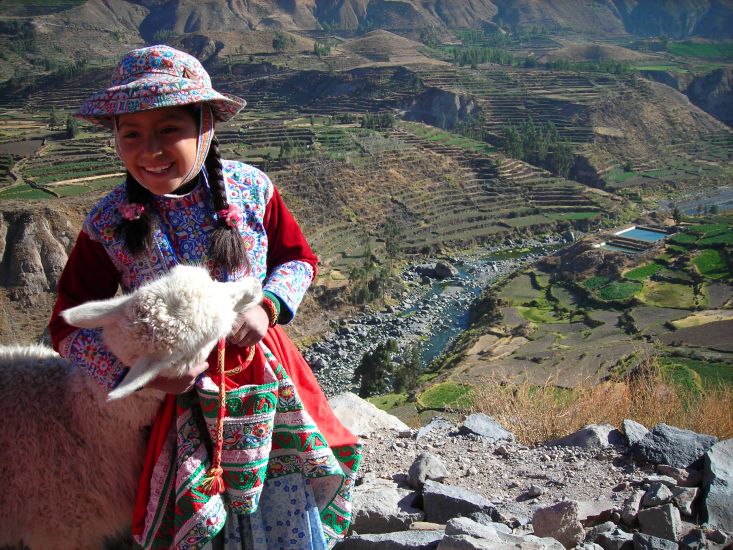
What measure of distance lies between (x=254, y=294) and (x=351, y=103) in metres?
65.9

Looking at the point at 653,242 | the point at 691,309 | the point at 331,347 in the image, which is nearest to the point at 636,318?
the point at 691,309

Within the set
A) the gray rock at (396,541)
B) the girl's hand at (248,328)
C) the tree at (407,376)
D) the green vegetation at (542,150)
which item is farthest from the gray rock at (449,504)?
the green vegetation at (542,150)

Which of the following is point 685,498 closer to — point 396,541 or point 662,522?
point 662,522

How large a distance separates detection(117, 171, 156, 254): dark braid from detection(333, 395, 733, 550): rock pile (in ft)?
5.61

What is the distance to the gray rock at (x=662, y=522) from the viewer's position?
2848 millimetres

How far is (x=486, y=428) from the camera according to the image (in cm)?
478

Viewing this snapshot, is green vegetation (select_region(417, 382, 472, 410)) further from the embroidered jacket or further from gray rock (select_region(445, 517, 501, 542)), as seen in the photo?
the embroidered jacket

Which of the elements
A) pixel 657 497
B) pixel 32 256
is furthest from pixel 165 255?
pixel 32 256

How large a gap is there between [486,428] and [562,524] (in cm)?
191

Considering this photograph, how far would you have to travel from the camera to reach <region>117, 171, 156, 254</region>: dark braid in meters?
1.74

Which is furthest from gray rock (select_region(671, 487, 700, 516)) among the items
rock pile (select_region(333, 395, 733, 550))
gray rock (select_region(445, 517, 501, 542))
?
gray rock (select_region(445, 517, 501, 542))

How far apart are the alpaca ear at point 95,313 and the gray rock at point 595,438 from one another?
339 cm

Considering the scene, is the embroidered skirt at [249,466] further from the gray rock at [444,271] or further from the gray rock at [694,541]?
the gray rock at [444,271]

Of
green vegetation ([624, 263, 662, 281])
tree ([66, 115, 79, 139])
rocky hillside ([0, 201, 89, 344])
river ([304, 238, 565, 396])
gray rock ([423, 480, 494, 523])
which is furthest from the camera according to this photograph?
tree ([66, 115, 79, 139])
